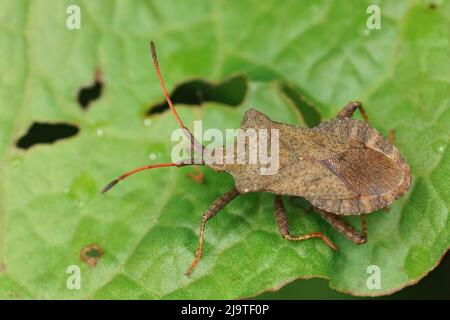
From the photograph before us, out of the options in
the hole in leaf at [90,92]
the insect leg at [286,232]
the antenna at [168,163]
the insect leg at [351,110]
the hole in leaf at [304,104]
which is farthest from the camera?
the hole in leaf at [90,92]

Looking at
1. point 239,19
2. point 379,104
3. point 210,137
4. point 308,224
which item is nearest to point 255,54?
point 239,19

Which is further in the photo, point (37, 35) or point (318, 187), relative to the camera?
point (37, 35)

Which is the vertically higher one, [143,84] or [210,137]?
[143,84]

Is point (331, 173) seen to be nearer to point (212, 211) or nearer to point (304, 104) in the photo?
point (304, 104)

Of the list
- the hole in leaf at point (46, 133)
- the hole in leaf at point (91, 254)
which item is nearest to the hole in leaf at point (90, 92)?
the hole in leaf at point (46, 133)

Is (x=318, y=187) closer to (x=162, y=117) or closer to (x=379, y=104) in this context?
(x=379, y=104)

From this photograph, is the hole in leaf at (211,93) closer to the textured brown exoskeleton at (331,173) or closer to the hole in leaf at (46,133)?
the textured brown exoskeleton at (331,173)

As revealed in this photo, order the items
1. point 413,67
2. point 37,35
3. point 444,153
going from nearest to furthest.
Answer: point 444,153 < point 413,67 < point 37,35
